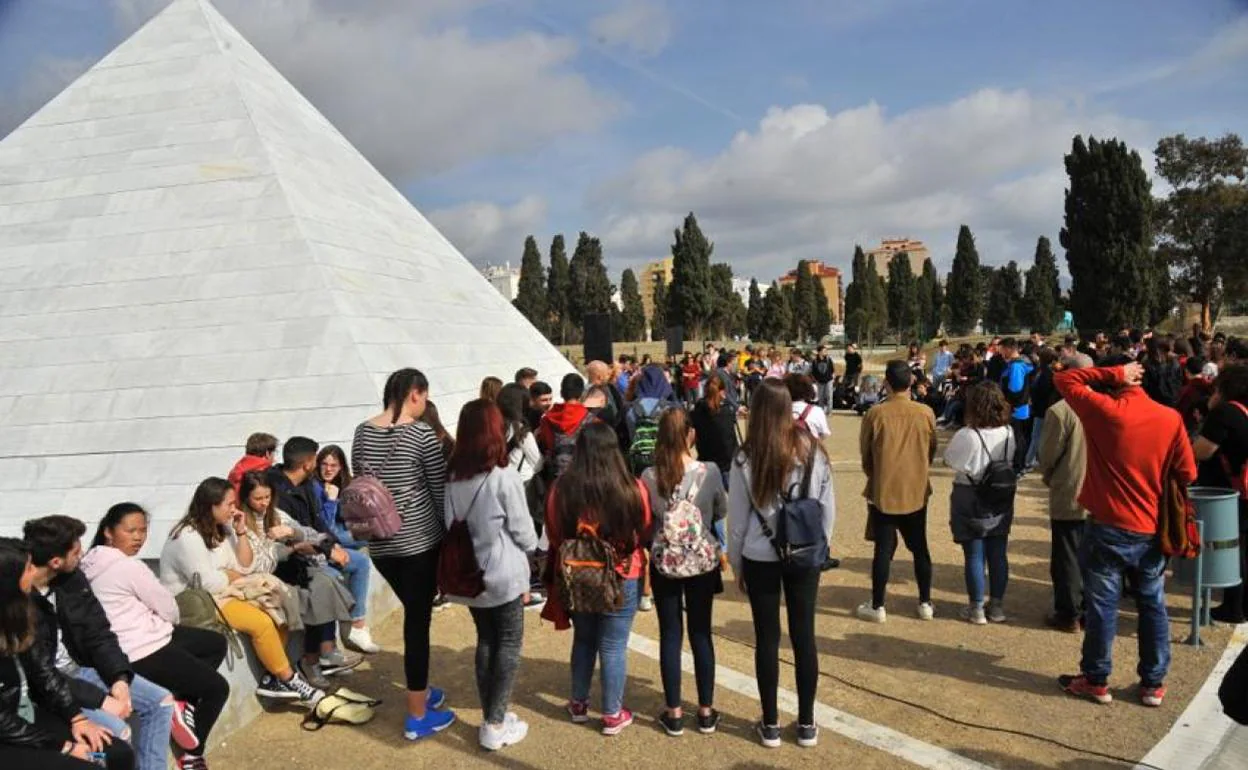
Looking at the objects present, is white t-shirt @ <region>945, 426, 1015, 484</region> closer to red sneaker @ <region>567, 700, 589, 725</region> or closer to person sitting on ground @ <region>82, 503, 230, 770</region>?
red sneaker @ <region>567, 700, 589, 725</region>

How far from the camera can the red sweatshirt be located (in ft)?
12.9

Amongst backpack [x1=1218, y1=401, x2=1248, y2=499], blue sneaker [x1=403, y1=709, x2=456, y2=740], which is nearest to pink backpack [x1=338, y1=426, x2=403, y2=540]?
blue sneaker [x1=403, y1=709, x2=456, y2=740]

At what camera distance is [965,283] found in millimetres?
56625

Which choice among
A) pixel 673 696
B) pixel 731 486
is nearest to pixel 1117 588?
pixel 731 486

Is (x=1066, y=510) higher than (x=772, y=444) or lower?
lower

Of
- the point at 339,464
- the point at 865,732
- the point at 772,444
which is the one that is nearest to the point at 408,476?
→ the point at 772,444

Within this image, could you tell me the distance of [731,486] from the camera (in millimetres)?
3777

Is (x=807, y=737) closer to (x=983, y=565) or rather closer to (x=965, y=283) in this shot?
(x=983, y=565)

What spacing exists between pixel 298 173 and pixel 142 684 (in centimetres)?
845

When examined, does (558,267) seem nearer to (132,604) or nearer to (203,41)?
(203,41)

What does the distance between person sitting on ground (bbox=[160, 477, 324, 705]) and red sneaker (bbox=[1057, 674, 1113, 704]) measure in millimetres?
4213

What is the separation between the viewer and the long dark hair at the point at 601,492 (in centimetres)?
360

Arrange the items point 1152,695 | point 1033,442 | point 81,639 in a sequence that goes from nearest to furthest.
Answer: point 81,639 → point 1152,695 → point 1033,442

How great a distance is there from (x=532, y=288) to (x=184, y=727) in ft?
201
